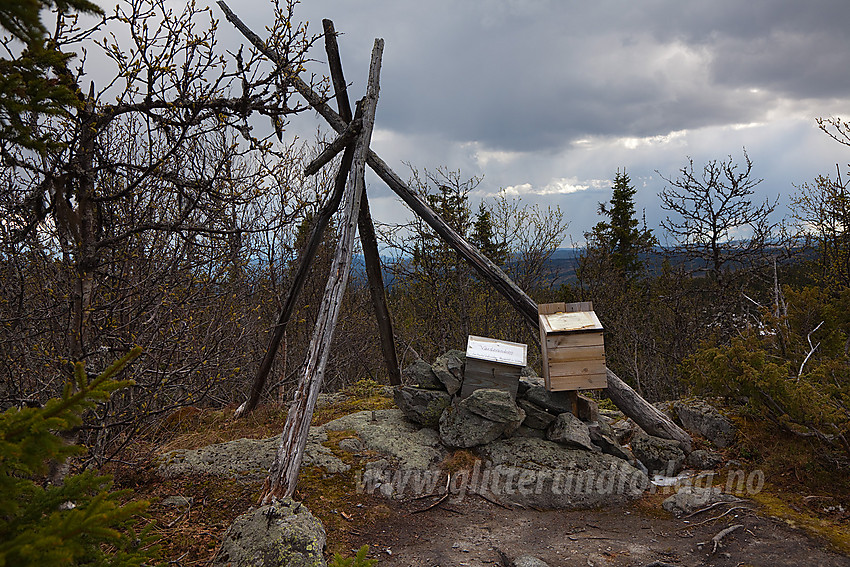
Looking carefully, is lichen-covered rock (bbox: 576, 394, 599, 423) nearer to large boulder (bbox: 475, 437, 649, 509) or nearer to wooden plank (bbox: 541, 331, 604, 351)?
large boulder (bbox: 475, 437, 649, 509)

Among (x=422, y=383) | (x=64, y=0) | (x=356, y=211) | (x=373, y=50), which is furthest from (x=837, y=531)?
(x=373, y=50)

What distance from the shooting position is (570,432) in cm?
541

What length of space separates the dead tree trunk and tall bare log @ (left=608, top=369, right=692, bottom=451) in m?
3.13

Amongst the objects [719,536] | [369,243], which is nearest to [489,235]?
[369,243]

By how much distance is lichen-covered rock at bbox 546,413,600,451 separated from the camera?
5.34 m

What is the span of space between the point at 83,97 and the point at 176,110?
0.52 meters

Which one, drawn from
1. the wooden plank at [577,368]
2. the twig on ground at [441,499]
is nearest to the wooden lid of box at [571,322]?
the wooden plank at [577,368]

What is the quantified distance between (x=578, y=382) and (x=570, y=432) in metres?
0.54

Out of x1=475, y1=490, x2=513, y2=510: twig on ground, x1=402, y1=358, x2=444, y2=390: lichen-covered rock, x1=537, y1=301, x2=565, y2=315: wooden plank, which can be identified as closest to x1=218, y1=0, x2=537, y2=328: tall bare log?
x1=537, y1=301, x2=565, y2=315: wooden plank

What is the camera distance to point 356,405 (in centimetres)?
723

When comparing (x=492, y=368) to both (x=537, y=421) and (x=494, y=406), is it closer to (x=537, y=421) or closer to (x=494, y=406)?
(x=494, y=406)

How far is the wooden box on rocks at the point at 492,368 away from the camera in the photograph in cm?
563

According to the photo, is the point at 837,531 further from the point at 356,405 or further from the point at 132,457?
the point at 132,457

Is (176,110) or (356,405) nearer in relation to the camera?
(176,110)
